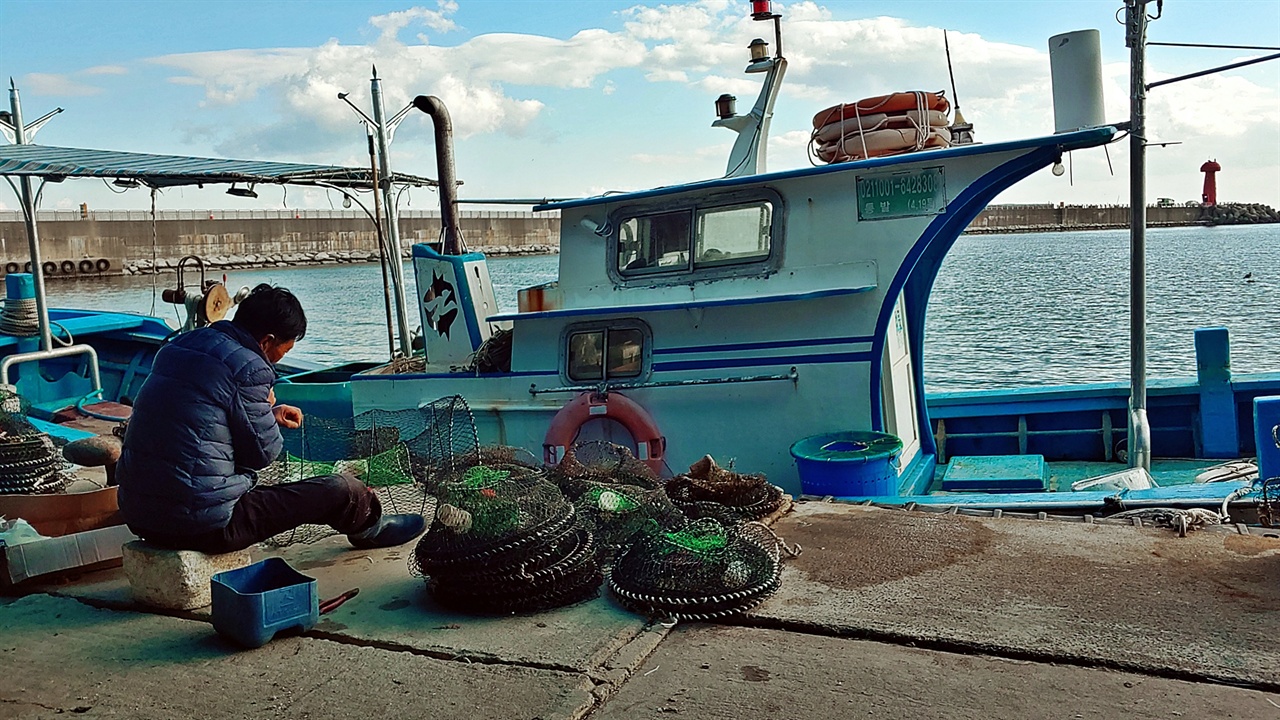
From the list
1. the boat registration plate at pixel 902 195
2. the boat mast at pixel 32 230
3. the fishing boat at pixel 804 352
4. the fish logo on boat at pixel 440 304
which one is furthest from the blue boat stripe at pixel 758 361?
the boat mast at pixel 32 230

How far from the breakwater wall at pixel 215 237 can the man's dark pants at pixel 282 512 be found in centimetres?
4173

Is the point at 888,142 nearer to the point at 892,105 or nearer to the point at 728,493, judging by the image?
the point at 892,105

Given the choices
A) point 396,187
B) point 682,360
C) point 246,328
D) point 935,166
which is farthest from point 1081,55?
point 396,187

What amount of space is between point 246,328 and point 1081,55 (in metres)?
5.93

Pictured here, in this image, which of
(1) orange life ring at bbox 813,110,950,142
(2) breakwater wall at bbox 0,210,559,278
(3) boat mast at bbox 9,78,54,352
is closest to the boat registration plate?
(1) orange life ring at bbox 813,110,950,142

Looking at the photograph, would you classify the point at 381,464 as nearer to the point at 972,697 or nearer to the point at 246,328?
the point at 246,328

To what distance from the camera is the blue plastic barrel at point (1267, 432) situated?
17.8ft

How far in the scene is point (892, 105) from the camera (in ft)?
25.6

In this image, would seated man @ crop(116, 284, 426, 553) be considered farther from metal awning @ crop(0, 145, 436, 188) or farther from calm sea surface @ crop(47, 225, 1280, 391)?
calm sea surface @ crop(47, 225, 1280, 391)

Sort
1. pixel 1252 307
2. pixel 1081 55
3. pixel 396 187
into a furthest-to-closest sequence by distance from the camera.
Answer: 1. pixel 1252 307
2. pixel 396 187
3. pixel 1081 55

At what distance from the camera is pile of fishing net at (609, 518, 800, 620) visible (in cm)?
392

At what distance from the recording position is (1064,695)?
10.3 ft

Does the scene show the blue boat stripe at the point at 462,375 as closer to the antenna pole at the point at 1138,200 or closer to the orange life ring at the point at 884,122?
the orange life ring at the point at 884,122

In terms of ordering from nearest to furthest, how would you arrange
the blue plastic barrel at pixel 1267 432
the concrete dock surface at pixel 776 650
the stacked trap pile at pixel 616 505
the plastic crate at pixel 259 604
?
the concrete dock surface at pixel 776 650
the plastic crate at pixel 259 604
the stacked trap pile at pixel 616 505
the blue plastic barrel at pixel 1267 432
